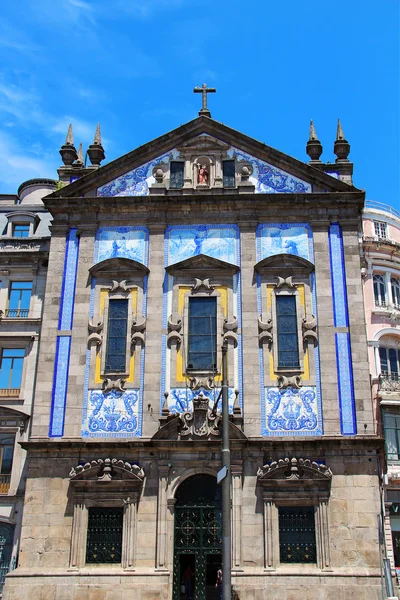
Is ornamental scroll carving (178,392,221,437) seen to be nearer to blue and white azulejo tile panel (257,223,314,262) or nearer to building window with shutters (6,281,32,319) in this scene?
blue and white azulejo tile panel (257,223,314,262)

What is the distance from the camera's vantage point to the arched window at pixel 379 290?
36278 millimetres

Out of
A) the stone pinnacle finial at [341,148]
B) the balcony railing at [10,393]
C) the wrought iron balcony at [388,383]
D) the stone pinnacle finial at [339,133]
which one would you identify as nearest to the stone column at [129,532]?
the balcony railing at [10,393]

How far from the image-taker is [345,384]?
2573 cm

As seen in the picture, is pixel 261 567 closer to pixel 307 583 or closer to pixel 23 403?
pixel 307 583

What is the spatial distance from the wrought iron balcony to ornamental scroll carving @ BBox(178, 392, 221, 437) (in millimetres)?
12313

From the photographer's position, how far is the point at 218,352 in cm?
2648

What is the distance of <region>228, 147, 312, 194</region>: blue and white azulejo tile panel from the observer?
2898 centimetres

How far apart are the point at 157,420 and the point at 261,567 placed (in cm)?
609

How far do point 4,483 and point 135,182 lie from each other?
512 inches

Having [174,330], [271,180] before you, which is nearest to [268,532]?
[174,330]

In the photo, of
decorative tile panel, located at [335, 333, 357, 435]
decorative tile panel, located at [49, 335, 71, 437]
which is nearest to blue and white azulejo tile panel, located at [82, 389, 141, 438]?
decorative tile panel, located at [49, 335, 71, 437]

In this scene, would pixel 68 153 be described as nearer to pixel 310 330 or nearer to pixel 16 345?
pixel 16 345

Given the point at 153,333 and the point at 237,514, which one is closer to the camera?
the point at 237,514

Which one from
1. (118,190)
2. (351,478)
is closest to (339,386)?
(351,478)
